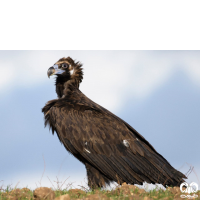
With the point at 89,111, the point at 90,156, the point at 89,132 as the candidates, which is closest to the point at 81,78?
the point at 89,111

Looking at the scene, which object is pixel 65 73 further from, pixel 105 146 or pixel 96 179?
pixel 96 179

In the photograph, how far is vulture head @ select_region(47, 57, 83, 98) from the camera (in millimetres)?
8609

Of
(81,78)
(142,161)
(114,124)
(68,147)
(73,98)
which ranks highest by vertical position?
(81,78)

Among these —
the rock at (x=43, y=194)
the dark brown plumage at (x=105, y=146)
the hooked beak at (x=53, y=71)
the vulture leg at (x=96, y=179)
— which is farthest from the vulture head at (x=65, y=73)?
Answer: the rock at (x=43, y=194)

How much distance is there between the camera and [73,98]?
8109 millimetres

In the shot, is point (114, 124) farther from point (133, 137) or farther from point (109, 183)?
point (109, 183)

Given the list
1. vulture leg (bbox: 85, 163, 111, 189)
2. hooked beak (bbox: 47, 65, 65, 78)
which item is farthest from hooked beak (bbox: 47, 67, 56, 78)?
vulture leg (bbox: 85, 163, 111, 189)

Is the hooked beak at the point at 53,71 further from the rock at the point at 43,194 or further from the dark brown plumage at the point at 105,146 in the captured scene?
the rock at the point at 43,194

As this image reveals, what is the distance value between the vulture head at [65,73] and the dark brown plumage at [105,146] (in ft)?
3.20

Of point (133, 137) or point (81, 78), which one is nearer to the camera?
point (133, 137)

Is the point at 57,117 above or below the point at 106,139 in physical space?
above

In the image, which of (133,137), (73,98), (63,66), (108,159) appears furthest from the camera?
(63,66)

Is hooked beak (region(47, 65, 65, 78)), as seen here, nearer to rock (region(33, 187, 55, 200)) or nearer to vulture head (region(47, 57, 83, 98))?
vulture head (region(47, 57, 83, 98))

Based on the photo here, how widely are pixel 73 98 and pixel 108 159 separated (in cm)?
218
